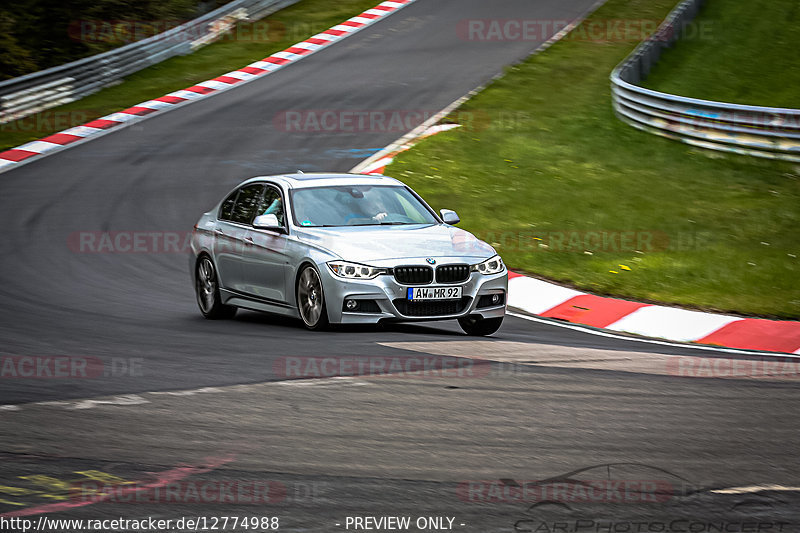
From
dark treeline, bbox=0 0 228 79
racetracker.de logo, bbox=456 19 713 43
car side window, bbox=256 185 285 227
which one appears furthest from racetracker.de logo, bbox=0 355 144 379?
racetracker.de logo, bbox=456 19 713 43

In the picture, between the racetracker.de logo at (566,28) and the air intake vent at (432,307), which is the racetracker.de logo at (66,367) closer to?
the air intake vent at (432,307)

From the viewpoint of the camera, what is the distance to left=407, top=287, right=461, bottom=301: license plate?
10195mm

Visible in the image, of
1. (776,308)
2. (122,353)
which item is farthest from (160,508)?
(776,308)

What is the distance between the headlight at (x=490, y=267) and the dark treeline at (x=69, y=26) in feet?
71.9

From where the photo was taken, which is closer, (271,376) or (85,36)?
(271,376)

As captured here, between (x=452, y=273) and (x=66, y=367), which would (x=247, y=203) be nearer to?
(x=452, y=273)

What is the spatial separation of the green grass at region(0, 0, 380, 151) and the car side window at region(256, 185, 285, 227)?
42.7ft

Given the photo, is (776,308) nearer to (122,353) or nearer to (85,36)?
(122,353)

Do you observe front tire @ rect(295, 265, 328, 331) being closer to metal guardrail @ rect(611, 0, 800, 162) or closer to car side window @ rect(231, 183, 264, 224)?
car side window @ rect(231, 183, 264, 224)

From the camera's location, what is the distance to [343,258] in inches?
402

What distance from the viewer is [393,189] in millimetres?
11758

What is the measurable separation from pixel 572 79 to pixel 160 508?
2387 cm

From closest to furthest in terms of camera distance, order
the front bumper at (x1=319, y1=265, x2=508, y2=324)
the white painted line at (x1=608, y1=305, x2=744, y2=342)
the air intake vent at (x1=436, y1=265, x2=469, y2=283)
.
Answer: the front bumper at (x1=319, y1=265, x2=508, y2=324) → the air intake vent at (x1=436, y1=265, x2=469, y2=283) → the white painted line at (x1=608, y1=305, x2=744, y2=342)

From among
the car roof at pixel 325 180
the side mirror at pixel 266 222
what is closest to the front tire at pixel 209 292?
the car roof at pixel 325 180
